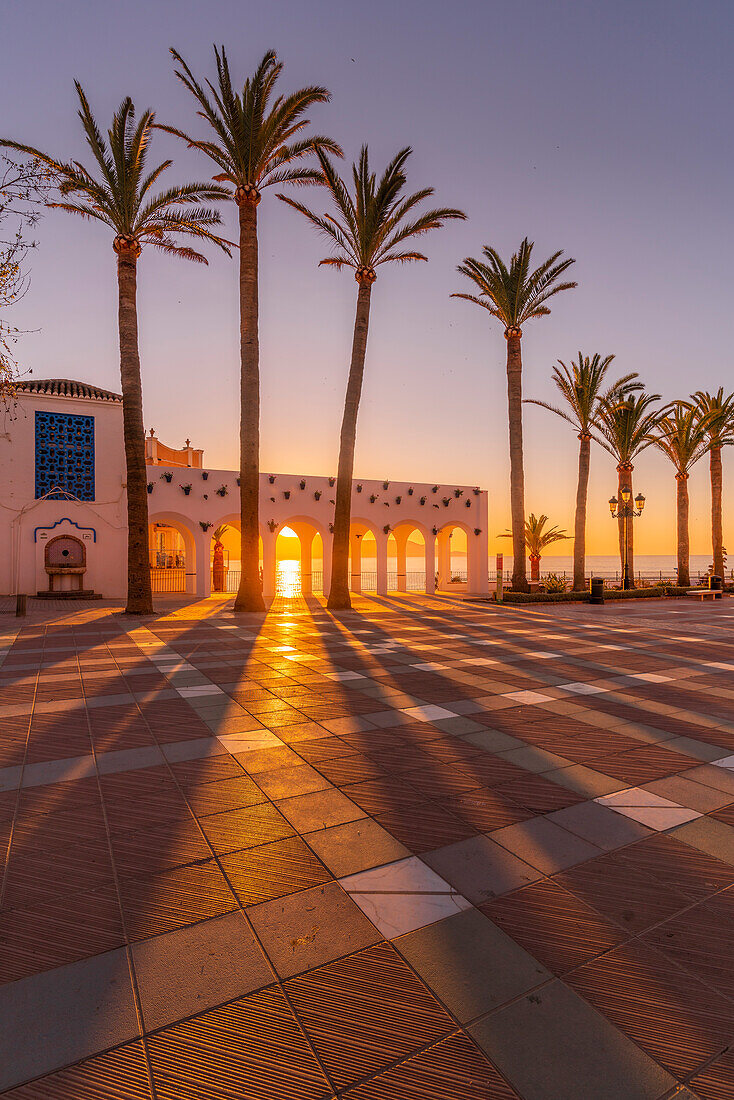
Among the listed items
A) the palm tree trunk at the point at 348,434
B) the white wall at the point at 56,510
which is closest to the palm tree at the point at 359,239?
the palm tree trunk at the point at 348,434

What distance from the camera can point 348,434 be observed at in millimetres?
18453

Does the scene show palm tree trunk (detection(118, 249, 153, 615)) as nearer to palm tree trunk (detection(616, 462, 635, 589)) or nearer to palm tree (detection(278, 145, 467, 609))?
palm tree (detection(278, 145, 467, 609))

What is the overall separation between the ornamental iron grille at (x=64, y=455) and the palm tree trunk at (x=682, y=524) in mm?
29295

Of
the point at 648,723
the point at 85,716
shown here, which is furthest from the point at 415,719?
the point at 85,716

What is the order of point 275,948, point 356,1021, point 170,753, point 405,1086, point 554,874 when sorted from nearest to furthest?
1. point 405,1086
2. point 356,1021
3. point 275,948
4. point 554,874
5. point 170,753

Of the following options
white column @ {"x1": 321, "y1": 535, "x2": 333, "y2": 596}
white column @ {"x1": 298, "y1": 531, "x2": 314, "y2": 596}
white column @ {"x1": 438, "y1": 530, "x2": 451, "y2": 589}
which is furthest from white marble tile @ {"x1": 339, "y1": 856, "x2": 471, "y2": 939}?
white column @ {"x1": 438, "y1": 530, "x2": 451, "y2": 589}

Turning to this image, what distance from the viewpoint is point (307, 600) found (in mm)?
21828

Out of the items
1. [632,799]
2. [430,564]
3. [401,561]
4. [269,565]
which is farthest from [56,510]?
[632,799]

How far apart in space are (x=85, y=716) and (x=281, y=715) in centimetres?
206

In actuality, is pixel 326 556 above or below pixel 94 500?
below

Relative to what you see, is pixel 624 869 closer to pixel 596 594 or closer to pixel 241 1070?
pixel 241 1070

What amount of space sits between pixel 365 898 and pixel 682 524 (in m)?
33.7

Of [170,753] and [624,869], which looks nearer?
[624,869]

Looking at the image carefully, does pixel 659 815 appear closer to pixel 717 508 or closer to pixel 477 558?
pixel 477 558
